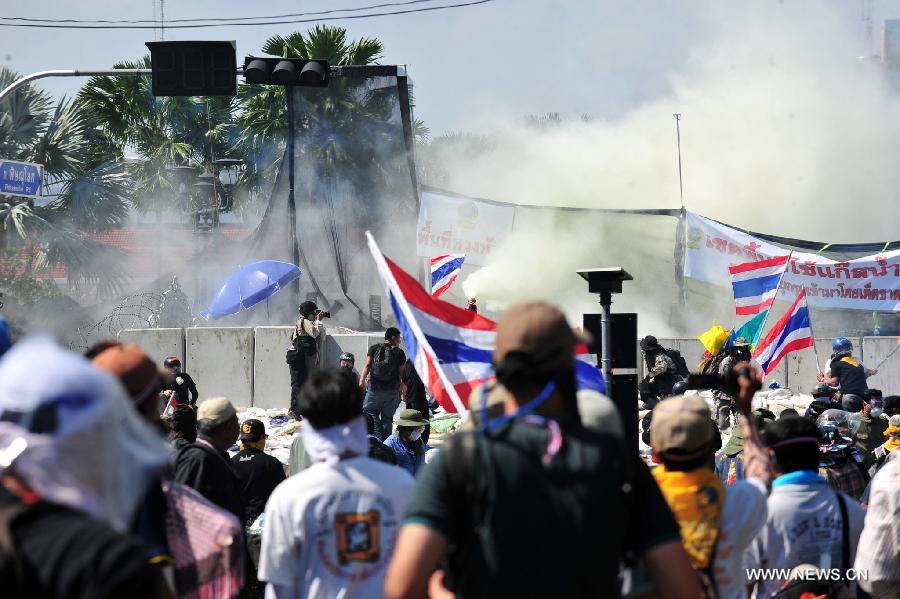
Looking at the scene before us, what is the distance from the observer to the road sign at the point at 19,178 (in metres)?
15.5

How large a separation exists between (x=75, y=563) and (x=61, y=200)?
2629 cm

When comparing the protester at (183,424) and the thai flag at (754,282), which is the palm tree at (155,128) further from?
the protester at (183,424)

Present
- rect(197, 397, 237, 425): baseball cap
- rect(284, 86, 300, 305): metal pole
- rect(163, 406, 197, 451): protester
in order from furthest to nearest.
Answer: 1. rect(284, 86, 300, 305): metal pole
2. rect(163, 406, 197, 451): protester
3. rect(197, 397, 237, 425): baseball cap

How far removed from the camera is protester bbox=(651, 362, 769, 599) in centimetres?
309

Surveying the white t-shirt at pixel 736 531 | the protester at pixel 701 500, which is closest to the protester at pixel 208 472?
the protester at pixel 701 500

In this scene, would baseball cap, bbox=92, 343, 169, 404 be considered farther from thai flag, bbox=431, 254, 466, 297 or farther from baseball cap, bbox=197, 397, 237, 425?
thai flag, bbox=431, 254, 466, 297

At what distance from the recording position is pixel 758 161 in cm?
3353

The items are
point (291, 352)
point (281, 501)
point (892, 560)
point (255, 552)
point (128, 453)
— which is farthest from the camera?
point (291, 352)

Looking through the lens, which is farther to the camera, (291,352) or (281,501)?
(291,352)

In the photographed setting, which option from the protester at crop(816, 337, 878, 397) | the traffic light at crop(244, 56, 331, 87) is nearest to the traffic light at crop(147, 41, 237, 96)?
the traffic light at crop(244, 56, 331, 87)

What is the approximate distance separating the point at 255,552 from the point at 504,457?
3.44 metres

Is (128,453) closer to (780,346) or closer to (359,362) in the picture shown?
(780,346)

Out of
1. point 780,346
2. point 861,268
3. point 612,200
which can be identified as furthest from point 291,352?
point 612,200

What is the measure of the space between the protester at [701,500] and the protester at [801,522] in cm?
63
